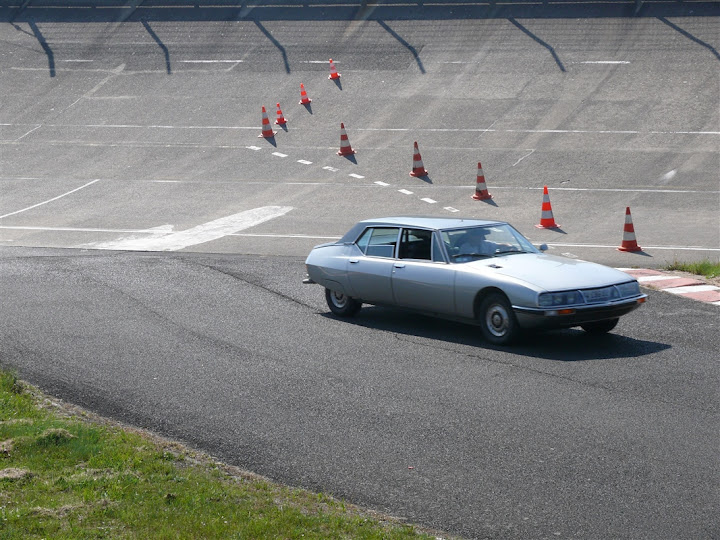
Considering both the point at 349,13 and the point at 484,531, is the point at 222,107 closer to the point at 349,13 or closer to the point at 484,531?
the point at 349,13

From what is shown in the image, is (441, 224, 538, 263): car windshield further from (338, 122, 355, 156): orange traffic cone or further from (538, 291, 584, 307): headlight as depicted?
(338, 122, 355, 156): orange traffic cone

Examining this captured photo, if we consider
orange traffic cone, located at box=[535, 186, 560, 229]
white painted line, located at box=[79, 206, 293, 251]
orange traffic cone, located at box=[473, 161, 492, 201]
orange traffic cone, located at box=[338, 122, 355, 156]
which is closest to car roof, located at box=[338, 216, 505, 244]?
white painted line, located at box=[79, 206, 293, 251]

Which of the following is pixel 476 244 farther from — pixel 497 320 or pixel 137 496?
pixel 137 496

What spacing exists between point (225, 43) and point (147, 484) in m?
27.0

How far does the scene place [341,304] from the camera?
40.9 feet

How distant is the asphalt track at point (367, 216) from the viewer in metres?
7.38

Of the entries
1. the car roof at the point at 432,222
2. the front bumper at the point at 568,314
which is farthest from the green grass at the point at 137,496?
the car roof at the point at 432,222

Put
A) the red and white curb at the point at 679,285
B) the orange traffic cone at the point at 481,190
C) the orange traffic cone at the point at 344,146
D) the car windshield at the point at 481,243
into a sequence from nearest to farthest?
the car windshield at the point at 481,243, the red and white curb at the point at 679,285, the orange traffic cone at the point at 481,190, the orange traffic cone at the point at 344,146

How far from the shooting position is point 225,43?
32.3m

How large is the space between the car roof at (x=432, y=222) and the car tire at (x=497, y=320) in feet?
4.22

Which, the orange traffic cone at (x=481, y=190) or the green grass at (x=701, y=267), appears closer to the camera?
the green grass at (x=701, y=267)

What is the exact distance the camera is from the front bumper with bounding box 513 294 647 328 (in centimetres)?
1010

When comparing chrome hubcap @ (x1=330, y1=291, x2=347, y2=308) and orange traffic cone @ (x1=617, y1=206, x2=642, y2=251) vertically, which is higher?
orange traffic cone @ (x1=617, y1=206, x2=642, y2=251)

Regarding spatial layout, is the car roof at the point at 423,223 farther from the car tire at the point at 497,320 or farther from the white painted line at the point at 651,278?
the white painted line at the point at 651,278
